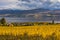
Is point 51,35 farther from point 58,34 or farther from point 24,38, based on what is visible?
point 24,38

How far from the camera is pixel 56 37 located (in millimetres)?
10961

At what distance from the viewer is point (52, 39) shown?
10.7 m

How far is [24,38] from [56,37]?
1.46 meters

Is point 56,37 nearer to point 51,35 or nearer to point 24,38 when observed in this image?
point 51,35

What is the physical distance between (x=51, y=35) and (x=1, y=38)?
7.34 feet

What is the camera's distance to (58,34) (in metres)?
11.4

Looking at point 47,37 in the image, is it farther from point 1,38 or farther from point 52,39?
point 1,38

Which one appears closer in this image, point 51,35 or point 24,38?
point 24,38

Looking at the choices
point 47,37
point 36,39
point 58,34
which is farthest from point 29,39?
point 58,34

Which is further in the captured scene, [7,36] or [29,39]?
[7,36]

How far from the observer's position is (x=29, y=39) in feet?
33.8

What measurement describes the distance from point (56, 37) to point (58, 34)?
44cm

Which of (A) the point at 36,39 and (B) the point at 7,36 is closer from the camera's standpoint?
(A) the point at 36,39

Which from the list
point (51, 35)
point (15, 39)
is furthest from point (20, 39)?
point (51, 35)
